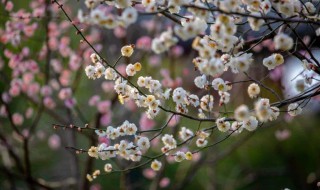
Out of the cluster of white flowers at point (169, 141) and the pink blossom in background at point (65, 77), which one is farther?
the pink blossom in background at point (65, 77)

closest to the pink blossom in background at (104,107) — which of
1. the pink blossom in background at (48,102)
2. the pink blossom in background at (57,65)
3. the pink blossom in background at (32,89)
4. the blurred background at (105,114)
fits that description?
the blurred background at (105,114)

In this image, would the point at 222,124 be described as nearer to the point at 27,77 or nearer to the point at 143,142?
the point at 143,142

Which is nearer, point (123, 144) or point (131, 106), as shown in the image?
point (123, 144)

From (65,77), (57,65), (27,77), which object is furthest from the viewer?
(65,77)

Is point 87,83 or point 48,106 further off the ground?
point 87,83

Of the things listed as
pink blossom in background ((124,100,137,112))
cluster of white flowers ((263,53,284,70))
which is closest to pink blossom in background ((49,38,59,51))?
pink blossom in background ((124,100,137,112))

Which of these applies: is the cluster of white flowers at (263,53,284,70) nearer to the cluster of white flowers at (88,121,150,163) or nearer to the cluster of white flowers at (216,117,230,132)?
the cluster of white flowers at (216,117,230,132)

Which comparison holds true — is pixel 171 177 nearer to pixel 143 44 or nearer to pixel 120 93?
pixel 143 44

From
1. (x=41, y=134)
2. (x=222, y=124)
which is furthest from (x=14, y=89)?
(x=222, y=124)

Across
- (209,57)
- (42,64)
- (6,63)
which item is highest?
(6,63)

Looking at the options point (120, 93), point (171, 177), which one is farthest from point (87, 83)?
point (120, 93)

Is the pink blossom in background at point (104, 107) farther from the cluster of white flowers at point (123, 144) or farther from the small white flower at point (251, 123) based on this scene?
the small white flower at point (251, 123)
